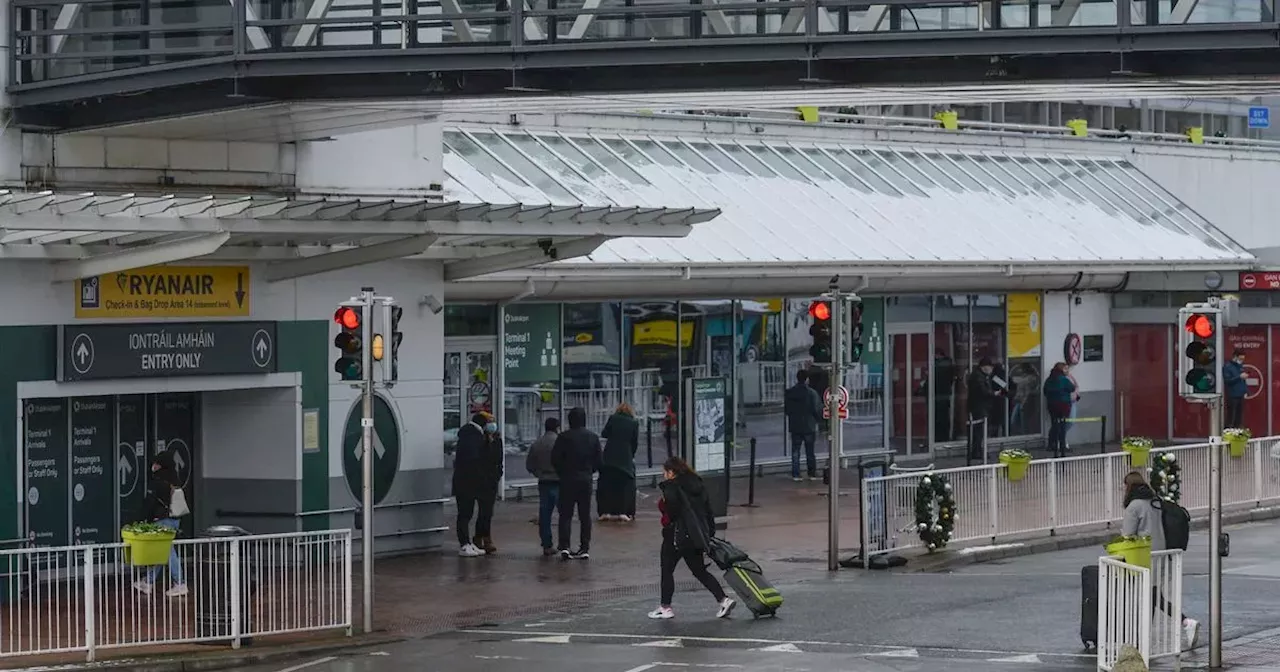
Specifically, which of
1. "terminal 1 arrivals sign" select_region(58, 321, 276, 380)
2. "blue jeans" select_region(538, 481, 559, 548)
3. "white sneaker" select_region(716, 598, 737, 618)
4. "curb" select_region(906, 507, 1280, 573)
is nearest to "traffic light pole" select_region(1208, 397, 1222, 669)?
"white sneaker" select_region(716, 598, 737, 618)

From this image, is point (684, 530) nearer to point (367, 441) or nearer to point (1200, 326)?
point (367, 441)

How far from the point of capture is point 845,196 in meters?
35.7

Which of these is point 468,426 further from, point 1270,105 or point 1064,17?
point 1270,105

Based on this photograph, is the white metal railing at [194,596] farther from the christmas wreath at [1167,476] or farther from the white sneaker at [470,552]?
the christmas wreath at [1167,476]

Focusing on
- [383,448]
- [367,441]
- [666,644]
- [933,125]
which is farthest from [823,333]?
[933,125]

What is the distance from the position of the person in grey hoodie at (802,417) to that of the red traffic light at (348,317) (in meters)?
14.2

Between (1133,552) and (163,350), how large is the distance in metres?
10.0

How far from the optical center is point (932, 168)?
38969 mm

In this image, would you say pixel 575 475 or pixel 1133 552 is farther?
pixel 575 475

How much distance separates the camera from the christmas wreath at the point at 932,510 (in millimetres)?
24281

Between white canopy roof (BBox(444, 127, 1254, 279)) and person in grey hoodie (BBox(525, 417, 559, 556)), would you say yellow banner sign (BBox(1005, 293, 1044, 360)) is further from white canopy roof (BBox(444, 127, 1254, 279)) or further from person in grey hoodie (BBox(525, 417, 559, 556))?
person in grey hoodie (BBox(525, 417, 559, 556))

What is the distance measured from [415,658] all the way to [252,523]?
5950 millimetres

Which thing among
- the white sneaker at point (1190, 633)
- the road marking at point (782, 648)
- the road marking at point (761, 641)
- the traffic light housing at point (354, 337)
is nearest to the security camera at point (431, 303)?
the traffic light housing at point (354, 337)

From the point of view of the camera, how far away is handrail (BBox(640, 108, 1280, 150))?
3553cm
